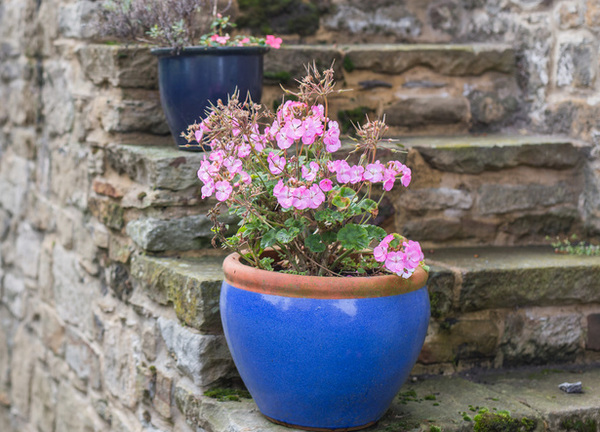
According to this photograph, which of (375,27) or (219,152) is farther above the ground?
(375,27)

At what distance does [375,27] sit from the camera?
3.52m

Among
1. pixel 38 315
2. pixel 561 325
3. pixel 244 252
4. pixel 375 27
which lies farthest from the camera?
pixel 38 315

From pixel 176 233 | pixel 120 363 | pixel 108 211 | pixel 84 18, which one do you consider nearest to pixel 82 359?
pixel 120 363

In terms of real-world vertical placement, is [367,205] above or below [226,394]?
above

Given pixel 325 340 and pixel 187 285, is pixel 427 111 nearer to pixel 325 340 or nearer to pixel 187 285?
pixel 187 285

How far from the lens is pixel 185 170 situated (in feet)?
7.91

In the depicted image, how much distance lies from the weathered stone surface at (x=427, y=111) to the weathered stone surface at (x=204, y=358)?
1354 millimetres

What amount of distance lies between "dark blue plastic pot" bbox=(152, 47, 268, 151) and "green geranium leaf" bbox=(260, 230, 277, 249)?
0.77 metres

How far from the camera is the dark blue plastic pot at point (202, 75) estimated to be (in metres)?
2.46

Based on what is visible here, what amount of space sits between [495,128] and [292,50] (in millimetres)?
950

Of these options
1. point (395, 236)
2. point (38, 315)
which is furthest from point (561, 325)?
point (38, 315)

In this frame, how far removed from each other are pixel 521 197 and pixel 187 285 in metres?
1.34

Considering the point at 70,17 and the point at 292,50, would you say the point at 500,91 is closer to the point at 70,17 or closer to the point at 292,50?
the point at 292,50

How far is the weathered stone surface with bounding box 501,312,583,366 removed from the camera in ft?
7.92
